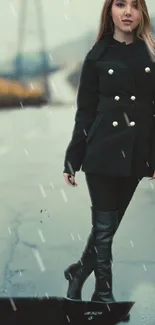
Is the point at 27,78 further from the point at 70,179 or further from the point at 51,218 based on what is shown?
the point at 51,218

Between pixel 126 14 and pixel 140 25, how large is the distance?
3.7 inches

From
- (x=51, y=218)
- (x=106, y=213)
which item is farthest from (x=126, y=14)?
(x=51, y=218)

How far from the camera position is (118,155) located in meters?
3.95

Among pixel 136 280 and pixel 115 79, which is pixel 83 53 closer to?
A: pixel 115 79

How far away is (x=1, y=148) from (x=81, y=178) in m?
0.45

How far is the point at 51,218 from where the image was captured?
4.19 m

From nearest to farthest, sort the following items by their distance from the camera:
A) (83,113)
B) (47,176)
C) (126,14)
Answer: (126,14) → (83,113) → (47,176)

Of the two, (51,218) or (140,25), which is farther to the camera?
(51,218)

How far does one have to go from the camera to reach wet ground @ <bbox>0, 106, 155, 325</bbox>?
416 cm

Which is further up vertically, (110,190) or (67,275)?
(110,190)

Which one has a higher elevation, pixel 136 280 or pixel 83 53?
pixel 83 53

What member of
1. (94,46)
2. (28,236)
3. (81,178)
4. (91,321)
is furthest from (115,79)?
(91,321)

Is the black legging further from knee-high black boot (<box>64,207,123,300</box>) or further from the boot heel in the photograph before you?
the boot heel

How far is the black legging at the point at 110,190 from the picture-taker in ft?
13.3
